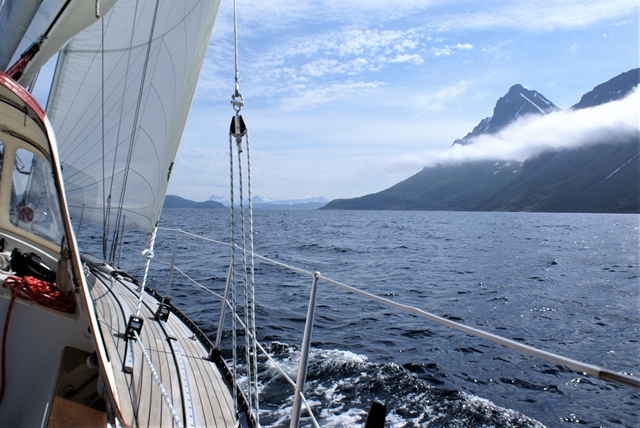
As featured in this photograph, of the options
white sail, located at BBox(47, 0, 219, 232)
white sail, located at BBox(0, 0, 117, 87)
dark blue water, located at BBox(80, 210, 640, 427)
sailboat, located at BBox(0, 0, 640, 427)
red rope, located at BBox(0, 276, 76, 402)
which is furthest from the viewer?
dark blue water, located at BBox(80, 210, 640, 427)

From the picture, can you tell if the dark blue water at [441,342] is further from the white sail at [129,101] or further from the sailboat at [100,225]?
the white sail at [129,101]

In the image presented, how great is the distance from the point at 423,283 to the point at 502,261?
1061 centimetres

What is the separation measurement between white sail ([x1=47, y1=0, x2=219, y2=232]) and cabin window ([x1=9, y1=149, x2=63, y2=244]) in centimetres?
72

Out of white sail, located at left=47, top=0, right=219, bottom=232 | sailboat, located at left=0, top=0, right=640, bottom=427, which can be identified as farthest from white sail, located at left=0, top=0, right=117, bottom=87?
white sail, located at left=47, top=0, right=219, bottom=232

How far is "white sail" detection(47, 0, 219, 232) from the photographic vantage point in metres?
4.99

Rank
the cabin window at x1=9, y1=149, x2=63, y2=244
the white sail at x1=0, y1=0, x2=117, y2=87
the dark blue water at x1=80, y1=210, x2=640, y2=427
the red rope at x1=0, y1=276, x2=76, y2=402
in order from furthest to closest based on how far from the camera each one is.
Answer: the dark blue water at x1=80, y1=210, x2=640, y2=427 < the cabin window at x1=9, y1=149, x2=63, y2=244 < the white sail at x1=0, y1=0, x2=117, y2=87 < the red rope at x1=0, y1=276, x2=76, y2=402

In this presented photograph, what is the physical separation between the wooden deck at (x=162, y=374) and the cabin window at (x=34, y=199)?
34.6 inches

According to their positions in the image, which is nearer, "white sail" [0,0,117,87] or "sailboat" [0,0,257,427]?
"sailboat" [0,0,257,427]

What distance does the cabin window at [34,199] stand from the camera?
383 centimetres

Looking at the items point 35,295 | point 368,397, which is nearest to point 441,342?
point 368,397

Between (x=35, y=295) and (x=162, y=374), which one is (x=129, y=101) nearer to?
(x=35, y=295)

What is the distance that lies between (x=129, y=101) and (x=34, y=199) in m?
1.85

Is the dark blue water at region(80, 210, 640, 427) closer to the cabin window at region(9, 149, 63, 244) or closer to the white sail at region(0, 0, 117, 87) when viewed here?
the cabin window at region(9, 149, 63, 244)

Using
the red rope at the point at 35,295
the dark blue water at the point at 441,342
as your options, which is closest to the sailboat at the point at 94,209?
the red rope at the point at 35,295
